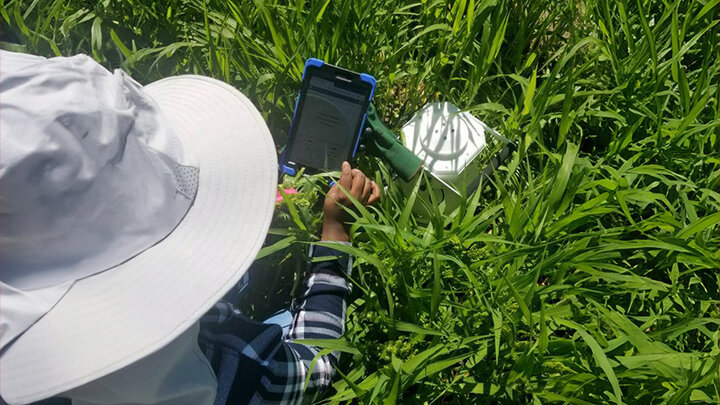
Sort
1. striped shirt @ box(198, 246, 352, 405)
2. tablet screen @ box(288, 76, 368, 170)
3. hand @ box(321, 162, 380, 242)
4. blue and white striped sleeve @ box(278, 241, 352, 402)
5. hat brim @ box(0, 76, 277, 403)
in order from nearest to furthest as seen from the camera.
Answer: hat brim @ box(0, 76, 277, 403)
striped shirt @ box(198, 246, 352, 405)
blue and white striped sleeve @ box(278, 241, 352, 402)
hand @ box(321, 162, 380, 242)
tablet screen @ box(288, 76, 368, 170)

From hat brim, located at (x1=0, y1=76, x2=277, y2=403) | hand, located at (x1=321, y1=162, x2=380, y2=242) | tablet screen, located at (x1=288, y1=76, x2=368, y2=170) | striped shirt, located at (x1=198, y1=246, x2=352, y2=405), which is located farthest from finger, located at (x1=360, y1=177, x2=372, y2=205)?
hat brim, located at (x1=0, y1=76, x2=277, y2=403)

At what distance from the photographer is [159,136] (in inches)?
30.3

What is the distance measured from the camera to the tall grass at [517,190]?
1.17 m

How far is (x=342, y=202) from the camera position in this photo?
4.34ft

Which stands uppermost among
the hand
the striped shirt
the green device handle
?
the green device handle

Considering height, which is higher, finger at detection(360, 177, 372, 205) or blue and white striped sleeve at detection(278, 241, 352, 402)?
finger at detection(360, 177, 372, 205)

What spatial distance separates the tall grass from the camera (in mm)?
1170

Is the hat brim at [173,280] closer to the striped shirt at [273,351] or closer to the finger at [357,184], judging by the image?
the striped shirt at [273,351]

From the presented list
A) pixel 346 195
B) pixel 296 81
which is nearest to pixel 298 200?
pixel 346 195

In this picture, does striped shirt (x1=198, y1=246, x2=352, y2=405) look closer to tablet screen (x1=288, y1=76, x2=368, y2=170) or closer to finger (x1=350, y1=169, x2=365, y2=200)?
finger (x1=350, y1=169, x2=365, y2=200)

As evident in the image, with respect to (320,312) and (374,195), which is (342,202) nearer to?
(374,195)

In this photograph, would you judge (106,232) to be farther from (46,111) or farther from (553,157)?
(553,157)

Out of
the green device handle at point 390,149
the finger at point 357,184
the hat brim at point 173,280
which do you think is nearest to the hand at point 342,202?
the finger at point 357,184

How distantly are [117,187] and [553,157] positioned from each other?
3.68 ft
